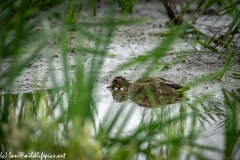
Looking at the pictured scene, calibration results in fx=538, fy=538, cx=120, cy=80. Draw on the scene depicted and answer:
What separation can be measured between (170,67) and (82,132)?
1.75 metres

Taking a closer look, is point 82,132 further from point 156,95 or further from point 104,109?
point 156,95

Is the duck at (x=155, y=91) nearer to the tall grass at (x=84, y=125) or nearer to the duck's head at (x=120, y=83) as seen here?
the duck's head at (x=120, y=83)

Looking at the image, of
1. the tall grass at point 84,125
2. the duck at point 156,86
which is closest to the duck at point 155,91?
the duck at point 156,86

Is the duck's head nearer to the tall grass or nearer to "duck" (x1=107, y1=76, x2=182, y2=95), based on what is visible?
"duck" (x1=107, y1=76, x2=182, y2=95)

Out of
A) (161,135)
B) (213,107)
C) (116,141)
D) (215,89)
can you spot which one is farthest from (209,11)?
(116,141)

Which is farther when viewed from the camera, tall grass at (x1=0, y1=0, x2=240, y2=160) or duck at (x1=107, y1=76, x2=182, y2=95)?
duck at (x1=107, y1=76, x2=182, y2=95)

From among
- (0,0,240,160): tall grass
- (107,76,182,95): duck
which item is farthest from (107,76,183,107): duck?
(0,0,240,160): tall grass

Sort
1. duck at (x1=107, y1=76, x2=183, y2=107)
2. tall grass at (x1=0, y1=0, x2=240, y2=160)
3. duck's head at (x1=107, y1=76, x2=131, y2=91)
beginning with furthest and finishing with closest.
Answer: duck's head at (x1=107, y1=76, x2=131, y2=91), duck at (x1=107, y1=76, x2=183, y2=107), tall grass at (x1=0, y1=0, x2=240, y2=160)

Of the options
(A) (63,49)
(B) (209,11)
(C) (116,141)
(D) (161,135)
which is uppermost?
(A) (63,49)

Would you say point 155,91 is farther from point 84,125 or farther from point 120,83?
point 84,125

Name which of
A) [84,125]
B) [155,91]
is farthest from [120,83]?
[84,125]

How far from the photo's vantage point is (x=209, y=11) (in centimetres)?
491

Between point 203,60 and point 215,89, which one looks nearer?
point 215,89

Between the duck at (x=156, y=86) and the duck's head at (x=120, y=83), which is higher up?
→ the duck at (x=156, y=86)
